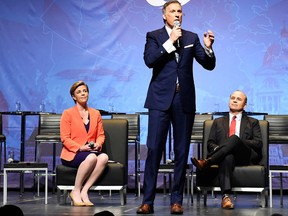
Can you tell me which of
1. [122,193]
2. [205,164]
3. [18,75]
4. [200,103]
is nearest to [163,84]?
[205,164]

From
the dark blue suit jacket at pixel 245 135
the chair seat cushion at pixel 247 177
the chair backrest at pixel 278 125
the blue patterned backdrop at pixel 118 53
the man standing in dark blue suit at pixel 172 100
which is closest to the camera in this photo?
the man standing in dark blue suit at pixel 172 100

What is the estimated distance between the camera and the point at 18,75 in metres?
9.16

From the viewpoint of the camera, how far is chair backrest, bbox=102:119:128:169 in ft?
21.2

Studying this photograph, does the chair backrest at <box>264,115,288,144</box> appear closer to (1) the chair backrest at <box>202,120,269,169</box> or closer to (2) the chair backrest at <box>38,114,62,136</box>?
(1) the chair backrest at <box>202,120,269,169</box>

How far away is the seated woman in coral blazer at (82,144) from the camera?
5973mm

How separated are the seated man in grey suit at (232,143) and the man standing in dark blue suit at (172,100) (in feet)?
3.21

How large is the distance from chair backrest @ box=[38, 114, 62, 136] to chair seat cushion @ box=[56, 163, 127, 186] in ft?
6.80

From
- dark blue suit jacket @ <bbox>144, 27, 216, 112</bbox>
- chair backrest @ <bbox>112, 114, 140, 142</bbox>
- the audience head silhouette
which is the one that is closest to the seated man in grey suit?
dark blue suit jacket @ <bbox>144, 27, 216, 112</bbox>

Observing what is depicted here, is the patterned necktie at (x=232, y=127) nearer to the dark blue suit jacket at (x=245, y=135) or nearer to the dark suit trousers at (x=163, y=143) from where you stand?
the dark blue suit jacket at (x=245, y=135)

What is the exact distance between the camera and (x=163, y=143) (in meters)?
4.80

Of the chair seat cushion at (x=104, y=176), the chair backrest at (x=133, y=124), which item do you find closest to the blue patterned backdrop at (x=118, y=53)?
the chair backrest at (x=133, y=124)

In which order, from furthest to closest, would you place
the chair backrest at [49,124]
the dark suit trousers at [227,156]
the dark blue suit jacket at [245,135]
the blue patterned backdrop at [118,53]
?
the blue patterned backdrop at [118,53] < the chair backrest at [49,124] < the dark blue suit jacket at [245,135] < the dark suit trousers at [227,156]

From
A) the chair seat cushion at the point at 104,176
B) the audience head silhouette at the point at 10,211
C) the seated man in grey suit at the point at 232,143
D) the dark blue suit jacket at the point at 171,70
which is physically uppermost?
the dark blue suit jacket at the point at 171,70

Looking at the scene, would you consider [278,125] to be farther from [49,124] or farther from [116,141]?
[49,124]
